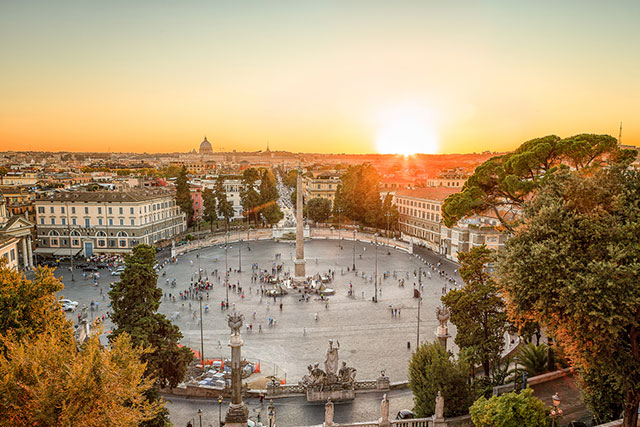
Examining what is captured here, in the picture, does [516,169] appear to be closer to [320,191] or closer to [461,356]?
[461,356]

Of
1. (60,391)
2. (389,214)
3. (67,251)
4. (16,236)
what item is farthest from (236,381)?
(389,214)

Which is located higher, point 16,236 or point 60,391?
point 60,391

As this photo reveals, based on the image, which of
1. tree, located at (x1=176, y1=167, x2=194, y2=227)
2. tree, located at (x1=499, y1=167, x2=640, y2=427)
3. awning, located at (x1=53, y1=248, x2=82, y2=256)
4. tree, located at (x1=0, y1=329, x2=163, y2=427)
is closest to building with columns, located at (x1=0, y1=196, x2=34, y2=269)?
awning, located at (x1=53, y1=248, x2=82, y2=256)

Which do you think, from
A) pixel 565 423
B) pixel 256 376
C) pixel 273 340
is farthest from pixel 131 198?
pixel 565 423

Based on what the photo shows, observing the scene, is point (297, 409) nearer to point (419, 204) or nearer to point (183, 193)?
point (419, 204)

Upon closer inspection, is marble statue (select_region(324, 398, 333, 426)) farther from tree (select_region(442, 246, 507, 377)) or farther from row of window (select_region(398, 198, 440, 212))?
row of window (select_region(398, 198, 440, 212))

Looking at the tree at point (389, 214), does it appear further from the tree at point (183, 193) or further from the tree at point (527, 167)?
the tree at point (527, 167)
